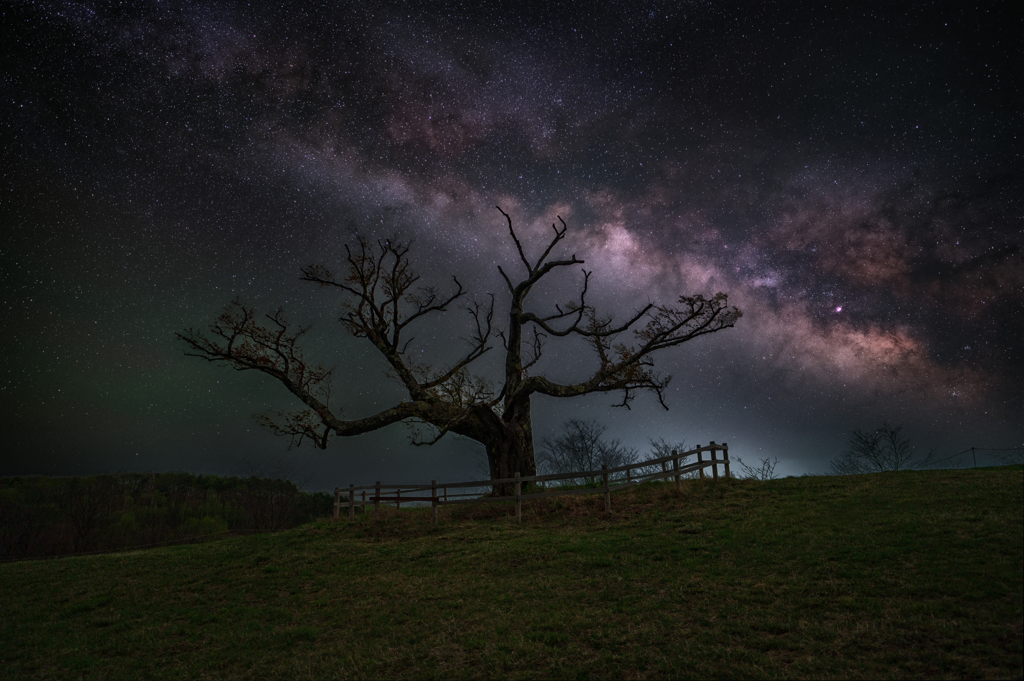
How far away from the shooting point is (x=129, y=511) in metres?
67.6

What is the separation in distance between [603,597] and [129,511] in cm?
7679

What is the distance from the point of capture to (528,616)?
993 centimetres

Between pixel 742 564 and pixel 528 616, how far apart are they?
4.62 metres

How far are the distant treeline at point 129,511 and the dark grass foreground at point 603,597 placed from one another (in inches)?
1290

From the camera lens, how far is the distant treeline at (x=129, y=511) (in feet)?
166

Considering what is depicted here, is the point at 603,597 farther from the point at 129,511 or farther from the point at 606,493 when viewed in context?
the point at 129,511

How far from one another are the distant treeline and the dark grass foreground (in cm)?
3277

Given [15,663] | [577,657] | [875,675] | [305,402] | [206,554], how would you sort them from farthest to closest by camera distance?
1. [305,402]
2. [206,554]
3. [15,663]
4. [577,657]
5. [875,675]

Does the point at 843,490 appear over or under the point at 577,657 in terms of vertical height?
over

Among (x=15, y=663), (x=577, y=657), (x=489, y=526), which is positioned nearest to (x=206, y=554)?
(x=15, y=663)

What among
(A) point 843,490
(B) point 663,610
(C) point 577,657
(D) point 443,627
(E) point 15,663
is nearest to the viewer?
(C) point 577,657

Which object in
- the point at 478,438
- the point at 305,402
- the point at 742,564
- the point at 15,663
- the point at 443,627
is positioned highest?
the point at 305,402

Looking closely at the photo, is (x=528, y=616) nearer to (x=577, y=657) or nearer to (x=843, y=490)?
(x=577, y=657)

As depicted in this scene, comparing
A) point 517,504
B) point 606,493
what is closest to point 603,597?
point 606,493
